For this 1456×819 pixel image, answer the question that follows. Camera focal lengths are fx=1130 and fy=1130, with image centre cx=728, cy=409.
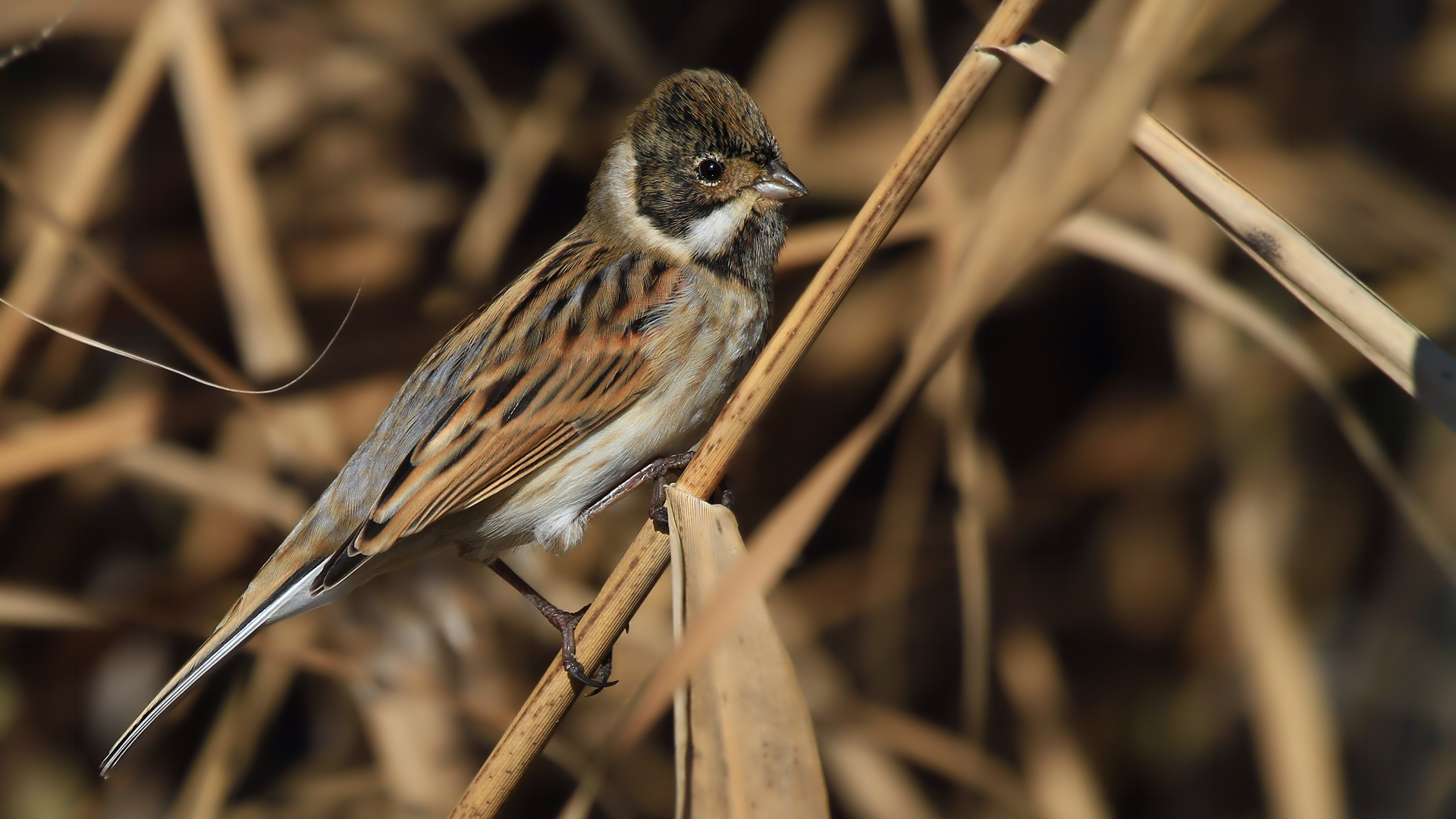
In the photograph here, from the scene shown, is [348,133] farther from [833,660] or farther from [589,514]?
[833,660]

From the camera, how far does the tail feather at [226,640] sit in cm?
222

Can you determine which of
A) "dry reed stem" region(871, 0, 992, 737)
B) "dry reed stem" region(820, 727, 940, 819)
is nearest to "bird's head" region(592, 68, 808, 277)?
"dry reed stem" region(871, 0, 992, 737)

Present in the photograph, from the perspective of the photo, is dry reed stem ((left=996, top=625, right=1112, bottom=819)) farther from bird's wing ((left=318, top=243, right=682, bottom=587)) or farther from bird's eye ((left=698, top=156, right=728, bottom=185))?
bird's eye ((left=698, top=156, right=728, bottom=185))

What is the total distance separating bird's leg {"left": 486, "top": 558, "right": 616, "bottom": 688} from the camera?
205cm

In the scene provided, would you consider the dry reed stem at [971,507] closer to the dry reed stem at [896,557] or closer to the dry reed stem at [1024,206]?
the dry reed stem at [896,557]

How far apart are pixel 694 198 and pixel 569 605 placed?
149 cm

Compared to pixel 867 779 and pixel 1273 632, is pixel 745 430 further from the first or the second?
pixel 1273 632

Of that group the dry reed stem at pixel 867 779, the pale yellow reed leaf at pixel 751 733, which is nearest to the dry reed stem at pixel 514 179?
the dry reed stem at pixel 867 779

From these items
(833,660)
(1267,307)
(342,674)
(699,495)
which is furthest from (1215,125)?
(342,674)

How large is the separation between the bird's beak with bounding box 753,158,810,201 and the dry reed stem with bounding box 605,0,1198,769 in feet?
3.88

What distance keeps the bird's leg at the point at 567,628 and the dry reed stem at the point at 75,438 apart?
1.36 m

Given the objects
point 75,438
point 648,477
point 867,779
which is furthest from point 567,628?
point 75,438

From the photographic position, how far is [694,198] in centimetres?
274

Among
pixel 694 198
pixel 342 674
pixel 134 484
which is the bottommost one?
pixel 134 484
